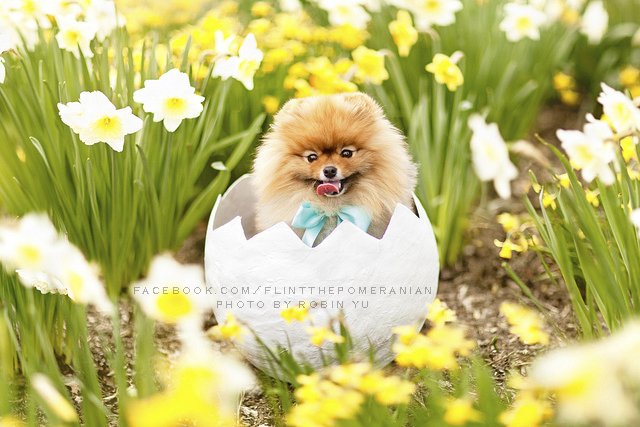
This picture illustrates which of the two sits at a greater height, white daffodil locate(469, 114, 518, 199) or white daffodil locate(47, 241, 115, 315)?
white daffodil locate(469, 114, 518, 199)

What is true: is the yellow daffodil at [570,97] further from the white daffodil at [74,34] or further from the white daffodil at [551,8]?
the white daffodil at [74,34]

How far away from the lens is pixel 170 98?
1817mm

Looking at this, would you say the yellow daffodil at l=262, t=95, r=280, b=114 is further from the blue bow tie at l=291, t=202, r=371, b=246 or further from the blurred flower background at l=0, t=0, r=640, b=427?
the blue bow tie at l=291, t=202, r=371, b=246

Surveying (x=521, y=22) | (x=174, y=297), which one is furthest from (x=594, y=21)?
(x=174, y=297)

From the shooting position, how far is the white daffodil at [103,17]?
6.76ft

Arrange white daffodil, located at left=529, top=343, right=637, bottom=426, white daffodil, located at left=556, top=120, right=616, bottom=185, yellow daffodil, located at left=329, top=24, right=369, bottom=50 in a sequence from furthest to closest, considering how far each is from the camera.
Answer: yellow daffodil, located at left=329, top=24, right=369, bottom=50 → white daffodil, located at left=556, top=120, right=616, bottom=185 → white daffodil, located at left=529, top=343, right=637, bottom=426

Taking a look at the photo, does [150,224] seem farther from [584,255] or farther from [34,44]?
[584,255]

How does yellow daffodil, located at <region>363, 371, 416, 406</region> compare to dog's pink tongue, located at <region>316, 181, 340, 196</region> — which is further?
dog's pink tongue, located at <region>316, 181, 340, 196</region>

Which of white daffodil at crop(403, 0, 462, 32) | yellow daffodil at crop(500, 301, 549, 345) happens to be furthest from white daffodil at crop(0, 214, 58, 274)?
white daffodil at crop(403, 0, 462, 32)

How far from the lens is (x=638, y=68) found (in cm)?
382

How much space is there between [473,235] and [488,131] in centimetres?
159

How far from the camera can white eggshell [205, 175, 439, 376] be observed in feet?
5.59

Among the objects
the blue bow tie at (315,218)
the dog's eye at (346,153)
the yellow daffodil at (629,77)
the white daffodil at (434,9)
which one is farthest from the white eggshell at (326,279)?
the yellow daffodil at (629,77)

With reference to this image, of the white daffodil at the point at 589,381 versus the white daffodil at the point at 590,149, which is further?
the white daffodil at the point at 590,149
